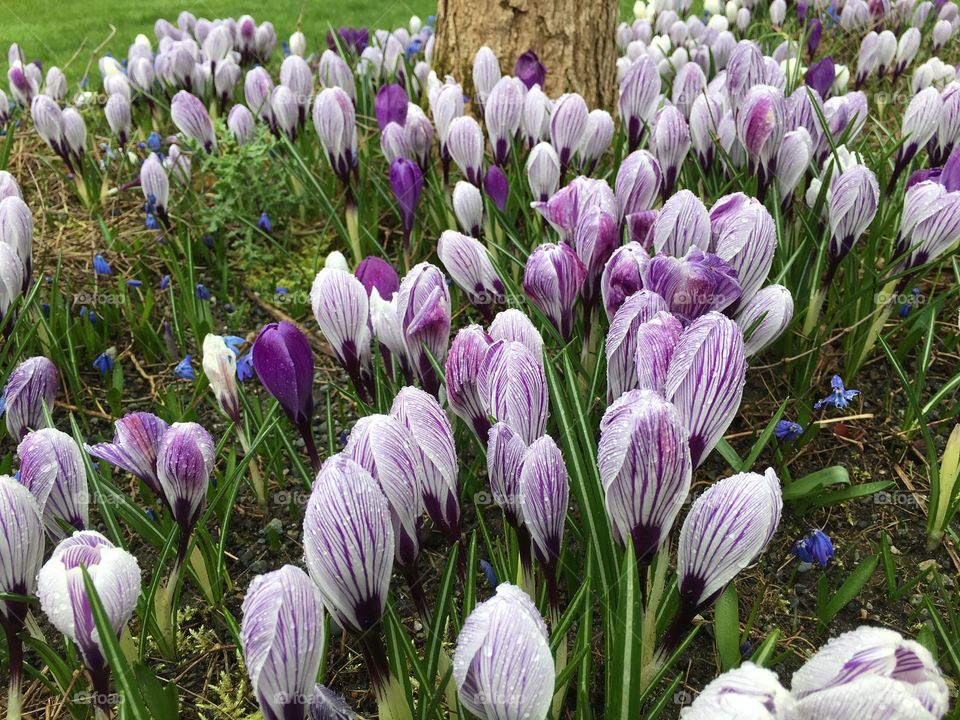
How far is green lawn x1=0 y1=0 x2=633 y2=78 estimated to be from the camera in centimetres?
630

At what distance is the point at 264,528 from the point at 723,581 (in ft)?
4.26

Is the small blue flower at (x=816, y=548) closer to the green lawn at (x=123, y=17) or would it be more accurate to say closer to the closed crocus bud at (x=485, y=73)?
the closed crocus bud at (x=485, y=73)

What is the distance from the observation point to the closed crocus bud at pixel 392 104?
2.87 metres

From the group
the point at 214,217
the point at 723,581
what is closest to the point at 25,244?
the point at 214,217

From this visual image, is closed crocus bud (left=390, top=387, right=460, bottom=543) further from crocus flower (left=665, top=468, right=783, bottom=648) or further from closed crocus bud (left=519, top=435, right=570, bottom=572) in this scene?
crocus flower (left=665, top=468, right=783, bottom=648)

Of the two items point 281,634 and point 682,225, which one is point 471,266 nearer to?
point 682,225

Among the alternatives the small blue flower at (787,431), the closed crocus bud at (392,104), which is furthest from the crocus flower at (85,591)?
the closed crocus bud at (392,104)

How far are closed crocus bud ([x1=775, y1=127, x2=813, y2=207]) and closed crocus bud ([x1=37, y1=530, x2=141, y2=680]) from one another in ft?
6.53

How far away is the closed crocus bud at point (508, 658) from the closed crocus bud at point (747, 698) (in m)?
0.20

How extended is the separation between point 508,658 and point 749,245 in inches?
43.3

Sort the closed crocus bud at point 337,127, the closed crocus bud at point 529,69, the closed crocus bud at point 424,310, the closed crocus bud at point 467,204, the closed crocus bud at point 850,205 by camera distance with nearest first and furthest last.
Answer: the closed crocus bud at point 424,310 → the closed crocus bud at point 850,205 → the closed crocus bud at point 467,204 → the closed crocus bud at point 337,127 → the closed crocus bud at point 529,69

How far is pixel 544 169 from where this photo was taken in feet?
7.88

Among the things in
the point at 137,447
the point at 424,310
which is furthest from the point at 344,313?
the point at 137,447

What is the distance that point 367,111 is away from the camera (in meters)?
4.10
